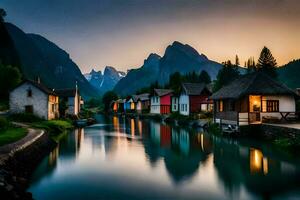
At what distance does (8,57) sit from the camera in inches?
4050

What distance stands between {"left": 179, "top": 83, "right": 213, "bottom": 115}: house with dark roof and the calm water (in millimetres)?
32483

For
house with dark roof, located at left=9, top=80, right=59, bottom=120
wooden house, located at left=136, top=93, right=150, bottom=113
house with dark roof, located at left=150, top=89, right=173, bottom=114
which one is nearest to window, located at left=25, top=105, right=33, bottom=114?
house with dark roof, located at left=9, top=80, right=59, bottom=120

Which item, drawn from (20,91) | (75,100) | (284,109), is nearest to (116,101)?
(75,100)

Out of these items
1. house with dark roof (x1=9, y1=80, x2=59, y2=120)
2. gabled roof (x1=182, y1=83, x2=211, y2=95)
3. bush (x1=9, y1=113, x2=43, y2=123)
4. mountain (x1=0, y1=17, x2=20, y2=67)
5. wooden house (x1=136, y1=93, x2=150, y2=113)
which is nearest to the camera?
bush (x1=9, y1=113, x2=43, y2=123)

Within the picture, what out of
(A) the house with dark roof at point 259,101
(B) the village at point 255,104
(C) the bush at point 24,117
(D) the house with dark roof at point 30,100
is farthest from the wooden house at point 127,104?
(A) the house with dark roof at point 259,101

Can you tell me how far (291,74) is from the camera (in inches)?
6122

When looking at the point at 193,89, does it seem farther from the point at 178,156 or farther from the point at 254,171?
the point at 254,171

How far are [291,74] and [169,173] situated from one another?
156978mm

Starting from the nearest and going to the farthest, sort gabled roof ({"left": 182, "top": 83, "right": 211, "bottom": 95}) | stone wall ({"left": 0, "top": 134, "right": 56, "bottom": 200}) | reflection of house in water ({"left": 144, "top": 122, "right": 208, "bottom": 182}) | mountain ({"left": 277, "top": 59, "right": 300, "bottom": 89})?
stone wall ({"left": 0, "top": 134, "right": 56, "bottom": 200}) → reflection of house in water ({"left": 144, "top": 122, "right": 208, "bottom": 182}) → gabled roof ({"left": 182, "top": 83, "right": 211, "bottom": 95}) → mountain ({"left": 277, "top": 59, "right": 300, "bottom": 89})

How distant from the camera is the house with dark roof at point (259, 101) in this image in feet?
113

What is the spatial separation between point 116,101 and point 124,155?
4315 inches

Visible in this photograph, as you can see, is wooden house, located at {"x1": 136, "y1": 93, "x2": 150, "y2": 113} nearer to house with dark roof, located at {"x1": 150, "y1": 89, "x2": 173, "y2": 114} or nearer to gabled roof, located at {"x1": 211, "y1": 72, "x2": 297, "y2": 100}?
house with dark roof, located at {"x1": 150, "y1": 89, "x2": 173, "y2": 114}

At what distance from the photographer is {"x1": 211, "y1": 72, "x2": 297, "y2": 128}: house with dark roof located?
113ft

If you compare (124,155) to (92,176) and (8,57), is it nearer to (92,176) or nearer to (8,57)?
(92,176)
